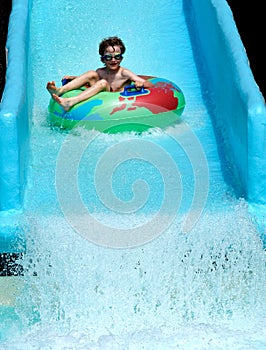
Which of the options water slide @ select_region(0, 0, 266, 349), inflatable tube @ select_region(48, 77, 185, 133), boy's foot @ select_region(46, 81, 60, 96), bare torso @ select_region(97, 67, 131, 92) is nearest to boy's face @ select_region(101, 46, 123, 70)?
bare torso @ select_region(97, 67, 131, 92)

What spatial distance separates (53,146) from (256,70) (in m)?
3.05

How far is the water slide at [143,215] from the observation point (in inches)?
167

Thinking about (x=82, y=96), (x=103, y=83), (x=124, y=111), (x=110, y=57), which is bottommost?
(x=124, y=111)

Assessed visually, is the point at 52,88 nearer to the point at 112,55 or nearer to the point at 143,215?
the point at 112,55

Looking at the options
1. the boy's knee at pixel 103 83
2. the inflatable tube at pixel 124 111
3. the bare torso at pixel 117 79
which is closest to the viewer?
the inflatable tube at pixel 124 111

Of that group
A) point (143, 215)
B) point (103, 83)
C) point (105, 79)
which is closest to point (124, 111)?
point (103, 83)

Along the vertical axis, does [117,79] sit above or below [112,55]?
below

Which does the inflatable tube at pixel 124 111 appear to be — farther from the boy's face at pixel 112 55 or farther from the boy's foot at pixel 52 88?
the boy's face at pixel 112 55

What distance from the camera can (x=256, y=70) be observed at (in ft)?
25.9

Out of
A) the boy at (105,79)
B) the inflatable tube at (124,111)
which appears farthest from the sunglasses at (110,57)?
the inflatable tube at (124,111)

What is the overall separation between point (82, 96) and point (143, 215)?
1283 millimetres

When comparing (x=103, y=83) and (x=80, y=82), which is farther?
(x=80, y=82)

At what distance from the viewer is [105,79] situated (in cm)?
588

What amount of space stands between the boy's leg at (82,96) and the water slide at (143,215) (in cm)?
19
